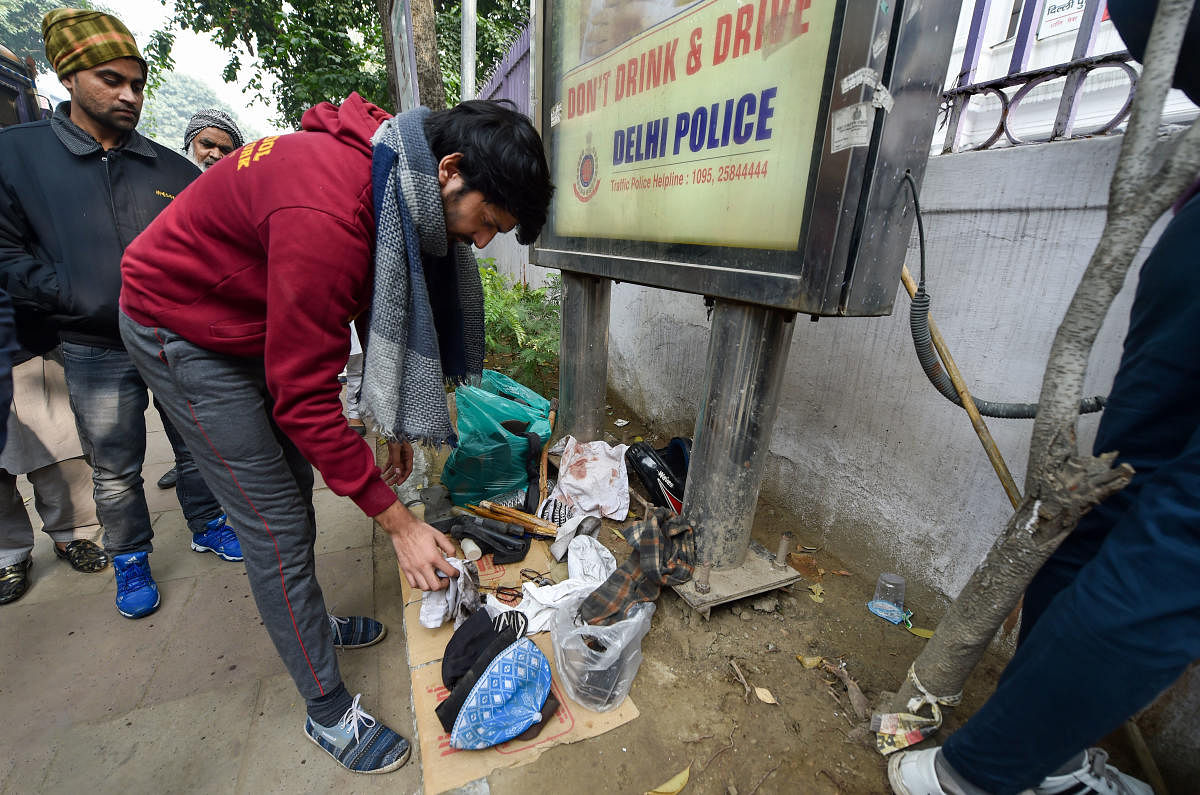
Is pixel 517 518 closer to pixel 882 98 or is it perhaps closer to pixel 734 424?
pixel 734 424

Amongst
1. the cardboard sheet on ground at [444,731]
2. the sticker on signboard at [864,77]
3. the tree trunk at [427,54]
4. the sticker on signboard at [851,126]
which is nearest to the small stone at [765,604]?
the cardboard sheet on ground at [444,731]

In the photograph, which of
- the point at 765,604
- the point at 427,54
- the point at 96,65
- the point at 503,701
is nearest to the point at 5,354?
the point at 96,65

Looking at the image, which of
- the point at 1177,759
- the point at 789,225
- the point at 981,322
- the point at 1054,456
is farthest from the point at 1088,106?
the point at 1177,759

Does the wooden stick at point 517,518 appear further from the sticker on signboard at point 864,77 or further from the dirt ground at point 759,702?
the sticker on signboard at point 864,77

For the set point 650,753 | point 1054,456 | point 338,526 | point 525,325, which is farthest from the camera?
point 525,325

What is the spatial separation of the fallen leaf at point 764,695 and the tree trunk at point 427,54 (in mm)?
4440

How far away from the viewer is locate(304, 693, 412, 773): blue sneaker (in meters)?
1.59

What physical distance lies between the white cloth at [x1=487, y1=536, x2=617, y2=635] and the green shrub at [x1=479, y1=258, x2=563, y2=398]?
6.72ft

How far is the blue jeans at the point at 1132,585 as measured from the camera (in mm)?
880

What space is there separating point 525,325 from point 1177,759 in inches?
162

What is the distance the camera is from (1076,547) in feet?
3.94

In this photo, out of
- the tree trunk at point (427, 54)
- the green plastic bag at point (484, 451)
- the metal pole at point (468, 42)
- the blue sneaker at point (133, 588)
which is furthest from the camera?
the metal pole at point (468, 42)

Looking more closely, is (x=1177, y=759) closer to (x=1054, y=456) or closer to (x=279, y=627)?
(x=1054, y=456)

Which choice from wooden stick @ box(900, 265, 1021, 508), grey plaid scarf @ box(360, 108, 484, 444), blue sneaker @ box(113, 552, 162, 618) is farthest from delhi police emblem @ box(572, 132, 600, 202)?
blue sneaker @ box(113, 552, 162, 618)
